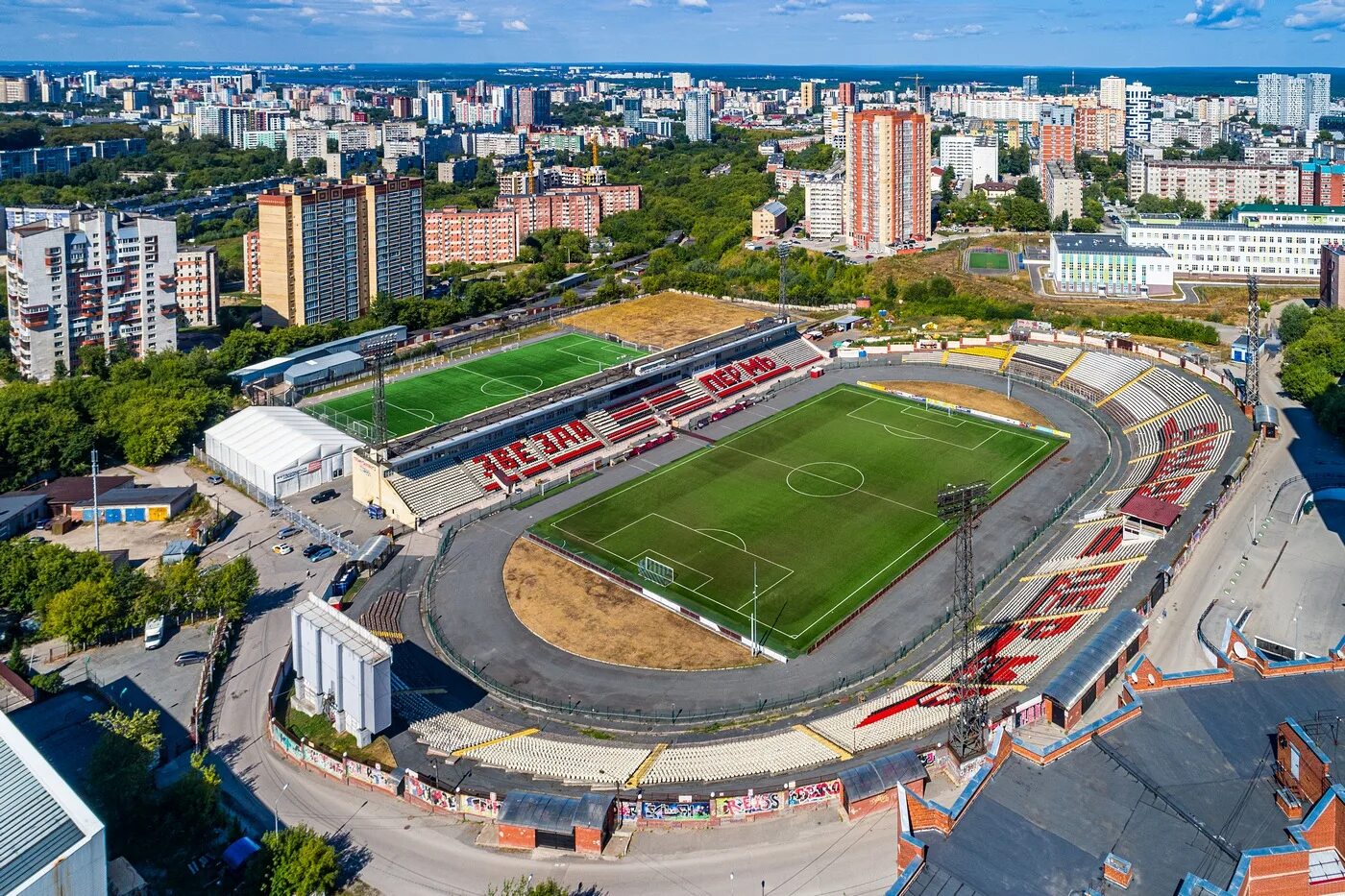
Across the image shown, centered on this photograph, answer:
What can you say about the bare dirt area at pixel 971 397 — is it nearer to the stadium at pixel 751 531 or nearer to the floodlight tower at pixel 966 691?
the stadium at pixel 751 531

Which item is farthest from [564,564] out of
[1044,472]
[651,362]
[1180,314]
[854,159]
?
[854,159]

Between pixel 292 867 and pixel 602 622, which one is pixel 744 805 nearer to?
pixel 292 867

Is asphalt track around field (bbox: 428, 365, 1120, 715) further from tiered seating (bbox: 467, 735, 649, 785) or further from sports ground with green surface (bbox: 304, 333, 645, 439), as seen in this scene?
sports ground with green surface (bbox: 304, 333, 645, 439)

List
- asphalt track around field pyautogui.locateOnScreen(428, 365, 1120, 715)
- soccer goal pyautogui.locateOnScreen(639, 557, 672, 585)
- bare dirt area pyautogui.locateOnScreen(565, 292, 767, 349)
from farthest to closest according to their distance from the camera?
1. bare dirt area pyautogui.locateOnScreen(565, 292, 767, 349)
2. soccer goal pyautogui.locateOnScreen(639, 557, 672, 585)
3. asphalt track around field pyautogui.locateOnScreen(428, 365, 1120, 715)

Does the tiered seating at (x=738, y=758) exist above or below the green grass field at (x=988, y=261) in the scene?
below

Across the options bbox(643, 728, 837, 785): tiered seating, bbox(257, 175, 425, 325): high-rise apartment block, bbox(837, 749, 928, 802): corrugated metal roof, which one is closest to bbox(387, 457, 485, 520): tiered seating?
bbox(643, 728, 837, 785): tiered seating

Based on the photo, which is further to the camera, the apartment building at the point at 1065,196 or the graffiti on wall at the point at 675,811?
the apartment building at the point at 1065,196

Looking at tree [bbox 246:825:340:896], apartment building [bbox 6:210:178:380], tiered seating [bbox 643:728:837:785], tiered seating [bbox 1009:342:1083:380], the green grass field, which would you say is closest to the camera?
tree [bbox 246:825:340:896]

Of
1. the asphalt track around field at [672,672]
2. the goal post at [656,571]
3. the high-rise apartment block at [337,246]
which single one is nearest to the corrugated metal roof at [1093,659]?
the asphalt track around field at [672,672]
